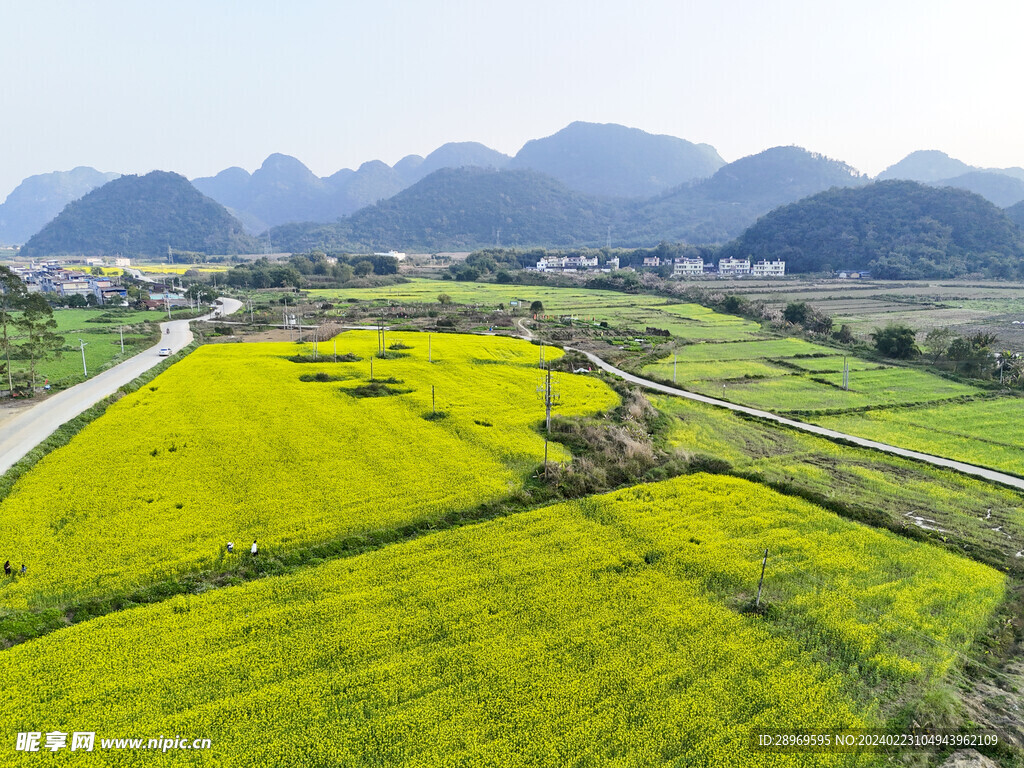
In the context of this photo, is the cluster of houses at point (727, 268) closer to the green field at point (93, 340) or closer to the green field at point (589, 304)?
the green field at point (589, 304)

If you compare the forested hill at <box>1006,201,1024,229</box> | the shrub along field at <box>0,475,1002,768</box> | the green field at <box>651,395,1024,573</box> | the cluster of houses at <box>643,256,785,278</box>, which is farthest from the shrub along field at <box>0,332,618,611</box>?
the forested hill at <box>1006,201,1024,229</box>

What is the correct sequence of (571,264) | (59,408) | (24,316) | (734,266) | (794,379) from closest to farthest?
(59,408) → (24,316) → (794,379) → (734,266) → (571,264)

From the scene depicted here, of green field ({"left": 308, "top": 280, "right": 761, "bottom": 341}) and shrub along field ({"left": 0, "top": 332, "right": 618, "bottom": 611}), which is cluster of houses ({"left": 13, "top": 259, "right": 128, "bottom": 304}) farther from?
shrub along field ({"left": 0, "top": 332, "right": 618, "bottom": 611})

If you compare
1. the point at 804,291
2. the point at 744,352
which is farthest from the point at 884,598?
the point at 804,291

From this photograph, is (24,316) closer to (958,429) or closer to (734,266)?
(958,429)

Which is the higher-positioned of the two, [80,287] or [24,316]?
[80,287]

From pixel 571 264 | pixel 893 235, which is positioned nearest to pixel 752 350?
pixel 571 264

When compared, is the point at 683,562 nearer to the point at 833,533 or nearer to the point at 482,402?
the point at 833,533
